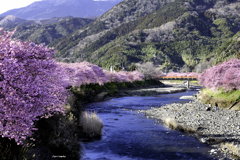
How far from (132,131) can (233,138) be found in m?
9.23

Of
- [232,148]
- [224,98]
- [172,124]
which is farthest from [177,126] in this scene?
[224,98]

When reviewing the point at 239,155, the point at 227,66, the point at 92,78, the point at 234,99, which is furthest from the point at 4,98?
the point at 92,78

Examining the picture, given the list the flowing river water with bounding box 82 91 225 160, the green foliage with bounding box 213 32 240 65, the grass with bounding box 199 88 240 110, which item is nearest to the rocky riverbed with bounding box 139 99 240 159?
the flowing river water with bounding box 82 91 225 160

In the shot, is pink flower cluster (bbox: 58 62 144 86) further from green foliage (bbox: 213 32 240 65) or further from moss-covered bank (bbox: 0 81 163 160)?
green foliage (bbox: 213 32 240 65)

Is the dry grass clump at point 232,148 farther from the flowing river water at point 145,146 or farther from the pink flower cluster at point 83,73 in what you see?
the pink flower cluster at point 83,73

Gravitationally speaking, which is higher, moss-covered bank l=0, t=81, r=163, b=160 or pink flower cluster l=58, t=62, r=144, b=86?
pink flower cluster l=58, t=62, r=144, b=86

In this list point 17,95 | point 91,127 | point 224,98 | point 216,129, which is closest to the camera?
point 17,95

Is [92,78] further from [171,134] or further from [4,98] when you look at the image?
[4,98]

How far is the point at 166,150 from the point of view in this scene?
16406 mm

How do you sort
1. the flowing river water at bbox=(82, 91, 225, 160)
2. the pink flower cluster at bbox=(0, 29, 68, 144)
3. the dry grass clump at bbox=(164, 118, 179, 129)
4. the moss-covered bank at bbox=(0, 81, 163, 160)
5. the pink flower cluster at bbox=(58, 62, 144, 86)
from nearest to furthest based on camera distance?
the pink flower cluster at bbox=(0, 29, 68, 144) → the moss-covered bank at bbox=(0, 81, 163, 160) → the flowing river water at bbox=(82, 91, 225, 160) → the dry grass clump at bbox=(164, 118, 179, 129) → the pink flower cluster at bbox=(58, 62, 144, 86)

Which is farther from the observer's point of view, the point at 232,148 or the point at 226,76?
the point at 226,76

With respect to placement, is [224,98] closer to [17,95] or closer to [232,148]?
[232,148]

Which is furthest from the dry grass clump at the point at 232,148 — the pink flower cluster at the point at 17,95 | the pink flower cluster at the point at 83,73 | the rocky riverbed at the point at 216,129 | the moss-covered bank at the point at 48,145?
the pink flower cluster at the point at 83,73

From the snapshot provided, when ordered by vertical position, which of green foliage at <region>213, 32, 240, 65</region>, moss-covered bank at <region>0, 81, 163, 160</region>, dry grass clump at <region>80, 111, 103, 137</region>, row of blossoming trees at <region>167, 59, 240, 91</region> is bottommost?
dry grass clump at <region>80, 111, 103, 137</region>
